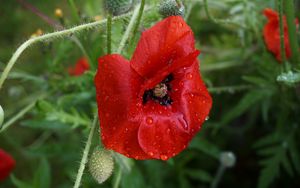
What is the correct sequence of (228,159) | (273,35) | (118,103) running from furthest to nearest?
1. (228,159)
2. (273,35)
3. (118,103)

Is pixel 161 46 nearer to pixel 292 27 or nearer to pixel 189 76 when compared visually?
pixel 189 76

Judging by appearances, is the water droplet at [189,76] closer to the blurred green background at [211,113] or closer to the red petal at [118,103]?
the red petal at [118,103]

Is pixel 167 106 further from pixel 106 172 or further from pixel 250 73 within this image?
pixel 250 73

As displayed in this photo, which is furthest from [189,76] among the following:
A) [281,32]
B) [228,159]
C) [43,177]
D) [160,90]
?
[43,177]

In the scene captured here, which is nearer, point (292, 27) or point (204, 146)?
point (292, 27)

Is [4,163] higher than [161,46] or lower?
lower

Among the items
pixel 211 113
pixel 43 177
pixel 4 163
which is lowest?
pixel 211 113

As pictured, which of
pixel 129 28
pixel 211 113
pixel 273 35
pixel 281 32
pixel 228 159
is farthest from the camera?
pixel 211 113
